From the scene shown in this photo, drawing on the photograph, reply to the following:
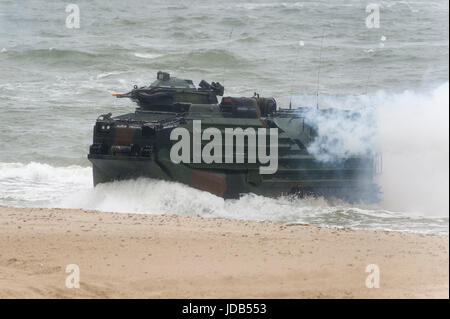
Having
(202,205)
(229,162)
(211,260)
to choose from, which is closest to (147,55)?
(229,162)

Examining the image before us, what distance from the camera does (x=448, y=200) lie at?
836cm

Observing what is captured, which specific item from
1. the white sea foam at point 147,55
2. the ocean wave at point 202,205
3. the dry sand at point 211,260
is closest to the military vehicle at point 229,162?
the ocean wave at point 202,205

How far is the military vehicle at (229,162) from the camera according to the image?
766 inches

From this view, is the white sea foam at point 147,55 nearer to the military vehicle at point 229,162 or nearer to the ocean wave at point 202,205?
the ocean wave at point 202,205

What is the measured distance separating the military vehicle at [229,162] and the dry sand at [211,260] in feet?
10.9

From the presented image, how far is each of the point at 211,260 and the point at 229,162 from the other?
23.6 ft

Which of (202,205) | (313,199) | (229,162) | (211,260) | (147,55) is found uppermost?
(147,55)

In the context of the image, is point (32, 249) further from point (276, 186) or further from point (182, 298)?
point (276, 186)

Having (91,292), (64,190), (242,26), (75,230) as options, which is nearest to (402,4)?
(242,26)

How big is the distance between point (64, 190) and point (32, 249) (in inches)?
350

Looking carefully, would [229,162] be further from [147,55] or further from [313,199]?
[147,55]

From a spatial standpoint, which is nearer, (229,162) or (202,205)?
(202,205)

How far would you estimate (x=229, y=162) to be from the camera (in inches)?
771
